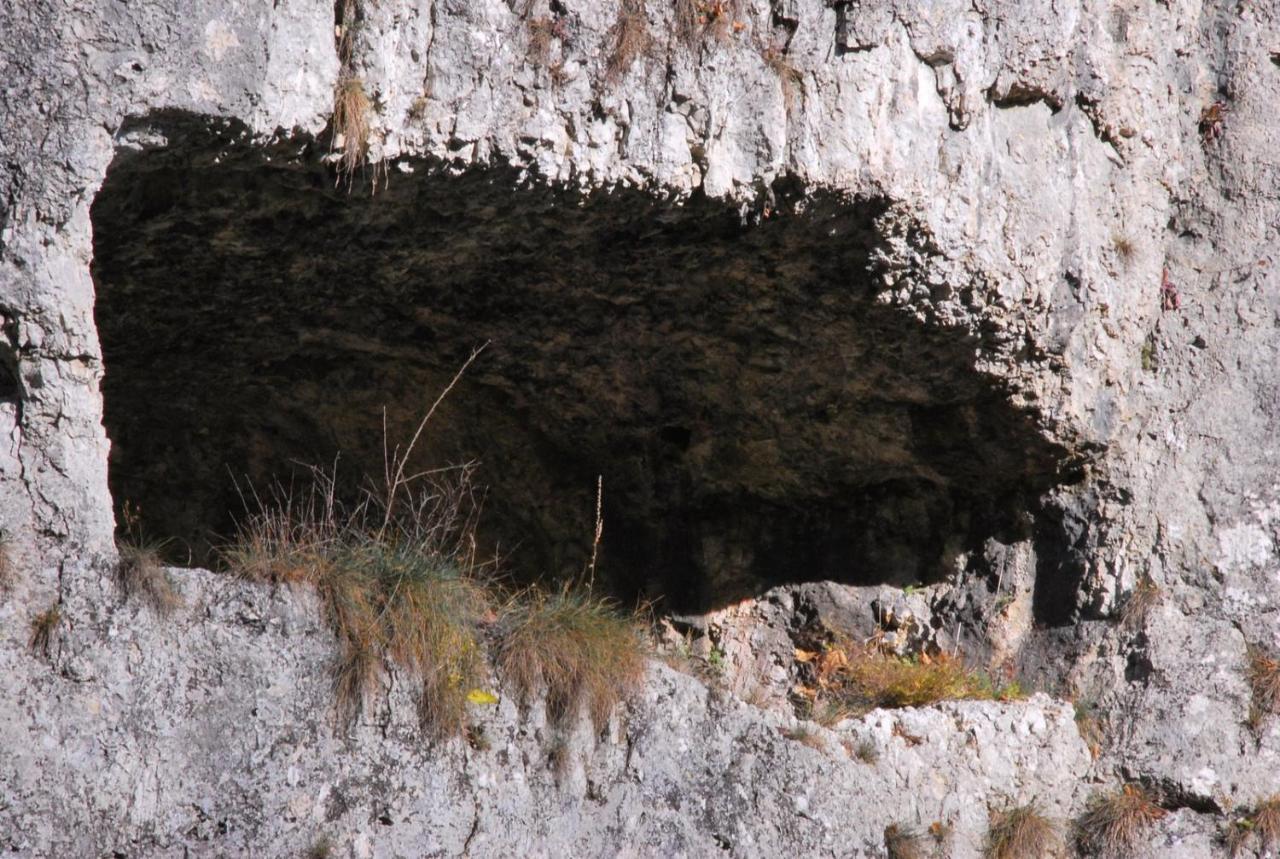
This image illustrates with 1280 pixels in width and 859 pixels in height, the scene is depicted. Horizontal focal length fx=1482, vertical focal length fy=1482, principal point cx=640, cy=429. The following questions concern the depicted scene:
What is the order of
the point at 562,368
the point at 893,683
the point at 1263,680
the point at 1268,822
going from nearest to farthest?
the point at 1268,822 → the point at 1263,680 → the point at 893,683 → the point at 562,368

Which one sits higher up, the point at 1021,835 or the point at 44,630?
the point at 44,630

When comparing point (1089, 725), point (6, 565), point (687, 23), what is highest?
point (687, 23)

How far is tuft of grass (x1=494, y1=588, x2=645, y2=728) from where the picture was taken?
458 cm

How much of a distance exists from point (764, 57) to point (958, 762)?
2586 millimetres

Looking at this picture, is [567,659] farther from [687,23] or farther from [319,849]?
[687,23]

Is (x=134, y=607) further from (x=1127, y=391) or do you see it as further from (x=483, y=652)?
(x=1127, y=391)

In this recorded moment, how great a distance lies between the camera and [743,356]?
559 cm

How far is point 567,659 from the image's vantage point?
4.64 metres

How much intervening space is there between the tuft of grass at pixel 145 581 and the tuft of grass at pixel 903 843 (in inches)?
97.7

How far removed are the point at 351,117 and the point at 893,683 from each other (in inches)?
119

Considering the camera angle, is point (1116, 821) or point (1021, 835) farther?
point (1116, 821)

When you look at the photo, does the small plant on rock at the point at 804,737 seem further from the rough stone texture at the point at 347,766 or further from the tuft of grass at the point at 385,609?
the tuft of grass at the point at 385,609

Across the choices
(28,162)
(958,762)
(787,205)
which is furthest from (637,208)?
(958,762)

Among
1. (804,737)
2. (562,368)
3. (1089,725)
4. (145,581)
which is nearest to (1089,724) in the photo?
(1089,725)
